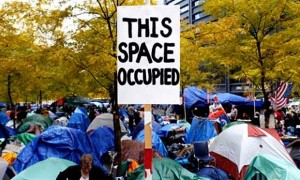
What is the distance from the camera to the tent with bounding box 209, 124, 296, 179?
31.5 feet

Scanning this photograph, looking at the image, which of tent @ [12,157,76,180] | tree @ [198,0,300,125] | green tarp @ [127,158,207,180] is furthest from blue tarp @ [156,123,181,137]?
tent @ [12,157,76,180]

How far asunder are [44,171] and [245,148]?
4696 millimetres

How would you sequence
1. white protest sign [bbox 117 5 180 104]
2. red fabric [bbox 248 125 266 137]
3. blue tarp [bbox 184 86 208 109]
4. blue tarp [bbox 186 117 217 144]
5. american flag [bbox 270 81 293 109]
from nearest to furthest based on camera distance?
white protest sign [bbox 117 5 180 104] < red fabric [bbox 248 125 266 137] < blue tarp [bbox 186 117 217 144] < american flag [bbox 270 81 293 109] < blue tarp [bbox 184 86 208 109]

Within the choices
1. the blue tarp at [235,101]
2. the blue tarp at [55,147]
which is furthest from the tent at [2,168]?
the blue tarp at [235,101]

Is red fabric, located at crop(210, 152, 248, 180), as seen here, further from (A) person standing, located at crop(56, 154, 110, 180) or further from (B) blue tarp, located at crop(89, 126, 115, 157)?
(A) person standing, located at crop(56, 154, 110, 180)

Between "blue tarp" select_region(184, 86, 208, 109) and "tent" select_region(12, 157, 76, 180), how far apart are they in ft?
72.6

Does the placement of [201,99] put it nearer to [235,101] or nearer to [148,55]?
[235,101]

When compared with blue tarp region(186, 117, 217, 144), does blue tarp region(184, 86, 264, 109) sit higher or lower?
higher

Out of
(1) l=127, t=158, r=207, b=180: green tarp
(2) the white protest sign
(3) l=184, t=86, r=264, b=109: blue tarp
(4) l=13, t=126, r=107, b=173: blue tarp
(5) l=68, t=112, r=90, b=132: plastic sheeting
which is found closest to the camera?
(2) the white protest sign

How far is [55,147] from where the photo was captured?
34.5 ft

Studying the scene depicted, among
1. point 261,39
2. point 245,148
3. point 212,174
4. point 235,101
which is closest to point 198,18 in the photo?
point 235,101

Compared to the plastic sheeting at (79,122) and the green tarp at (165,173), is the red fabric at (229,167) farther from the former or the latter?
the plastic sheeting at (79,122)

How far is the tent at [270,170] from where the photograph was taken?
705 cm

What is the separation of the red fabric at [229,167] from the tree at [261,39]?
3652 millimetres
